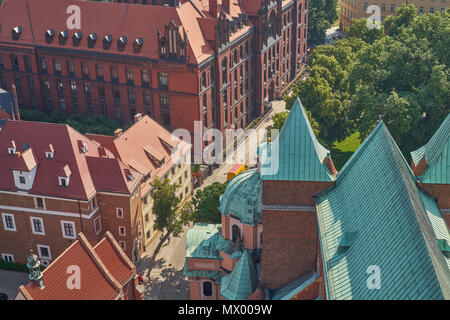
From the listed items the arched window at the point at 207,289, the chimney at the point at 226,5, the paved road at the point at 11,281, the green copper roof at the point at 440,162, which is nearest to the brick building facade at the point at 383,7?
the chimney at the point at 226,5

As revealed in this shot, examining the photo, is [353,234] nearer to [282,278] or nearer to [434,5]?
[282,278]

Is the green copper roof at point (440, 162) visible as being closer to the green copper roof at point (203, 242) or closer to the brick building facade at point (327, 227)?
the brick building facade at point (327, 227)

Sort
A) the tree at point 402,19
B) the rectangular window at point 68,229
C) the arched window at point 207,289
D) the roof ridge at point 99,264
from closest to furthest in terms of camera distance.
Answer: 1. the roof ridge at point 99,264
2. the arched window at point 207,289
3. the rectangular window at point 68,229
4. the tree at point 402,19

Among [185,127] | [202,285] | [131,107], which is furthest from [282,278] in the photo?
[131,107]

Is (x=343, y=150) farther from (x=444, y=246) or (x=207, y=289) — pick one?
(x=444, y=246)

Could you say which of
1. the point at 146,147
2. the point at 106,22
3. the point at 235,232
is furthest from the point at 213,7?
the point at 235,232

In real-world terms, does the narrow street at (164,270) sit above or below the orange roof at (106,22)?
below

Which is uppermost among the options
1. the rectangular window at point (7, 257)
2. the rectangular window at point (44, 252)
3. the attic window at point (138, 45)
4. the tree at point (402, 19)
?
the attic window at point (138, 45)
